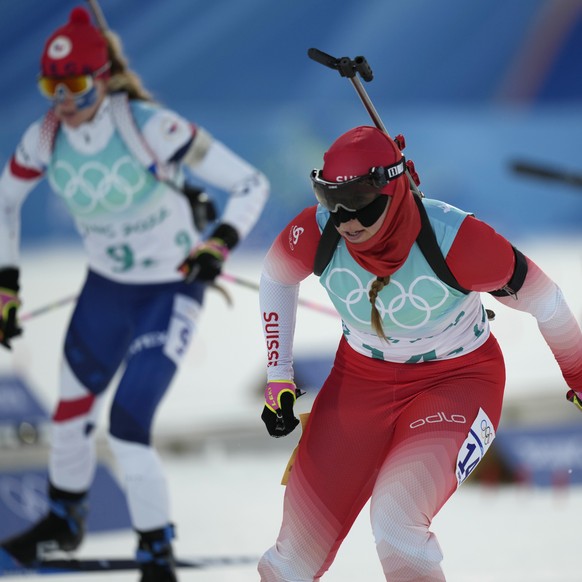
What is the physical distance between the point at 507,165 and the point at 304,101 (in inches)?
68.1

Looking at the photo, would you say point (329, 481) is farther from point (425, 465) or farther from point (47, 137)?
point (47, 137)

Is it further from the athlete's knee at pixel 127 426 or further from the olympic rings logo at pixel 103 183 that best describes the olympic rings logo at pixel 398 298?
the olympic rings logo at pixel 103 183

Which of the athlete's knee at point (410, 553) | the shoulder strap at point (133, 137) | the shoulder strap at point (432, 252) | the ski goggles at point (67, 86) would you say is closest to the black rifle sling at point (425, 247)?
the shoulder strap at point (432, 252)

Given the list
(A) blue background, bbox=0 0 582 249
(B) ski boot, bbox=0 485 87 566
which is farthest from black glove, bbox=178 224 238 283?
(A) blue background, bbox=0 0 582 249

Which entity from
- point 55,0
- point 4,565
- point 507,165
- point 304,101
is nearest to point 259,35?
point 304,101

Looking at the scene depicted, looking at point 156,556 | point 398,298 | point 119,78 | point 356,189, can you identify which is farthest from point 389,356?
point 119,78

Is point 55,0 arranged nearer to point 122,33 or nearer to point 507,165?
point 122,33

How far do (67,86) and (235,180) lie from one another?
2.50ft

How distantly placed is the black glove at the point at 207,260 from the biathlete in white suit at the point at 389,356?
3.03ft

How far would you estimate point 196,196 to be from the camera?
16.4ft

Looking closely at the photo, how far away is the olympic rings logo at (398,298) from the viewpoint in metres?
3.34

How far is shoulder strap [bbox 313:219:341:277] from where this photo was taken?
133 inches

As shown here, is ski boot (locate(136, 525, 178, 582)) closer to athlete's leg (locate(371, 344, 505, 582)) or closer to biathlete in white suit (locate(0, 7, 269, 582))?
biathlete in white suit (locate(0, 7, 269, 582))

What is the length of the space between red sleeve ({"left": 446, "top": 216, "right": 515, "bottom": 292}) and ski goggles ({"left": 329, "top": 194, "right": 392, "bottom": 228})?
0.22 metres
